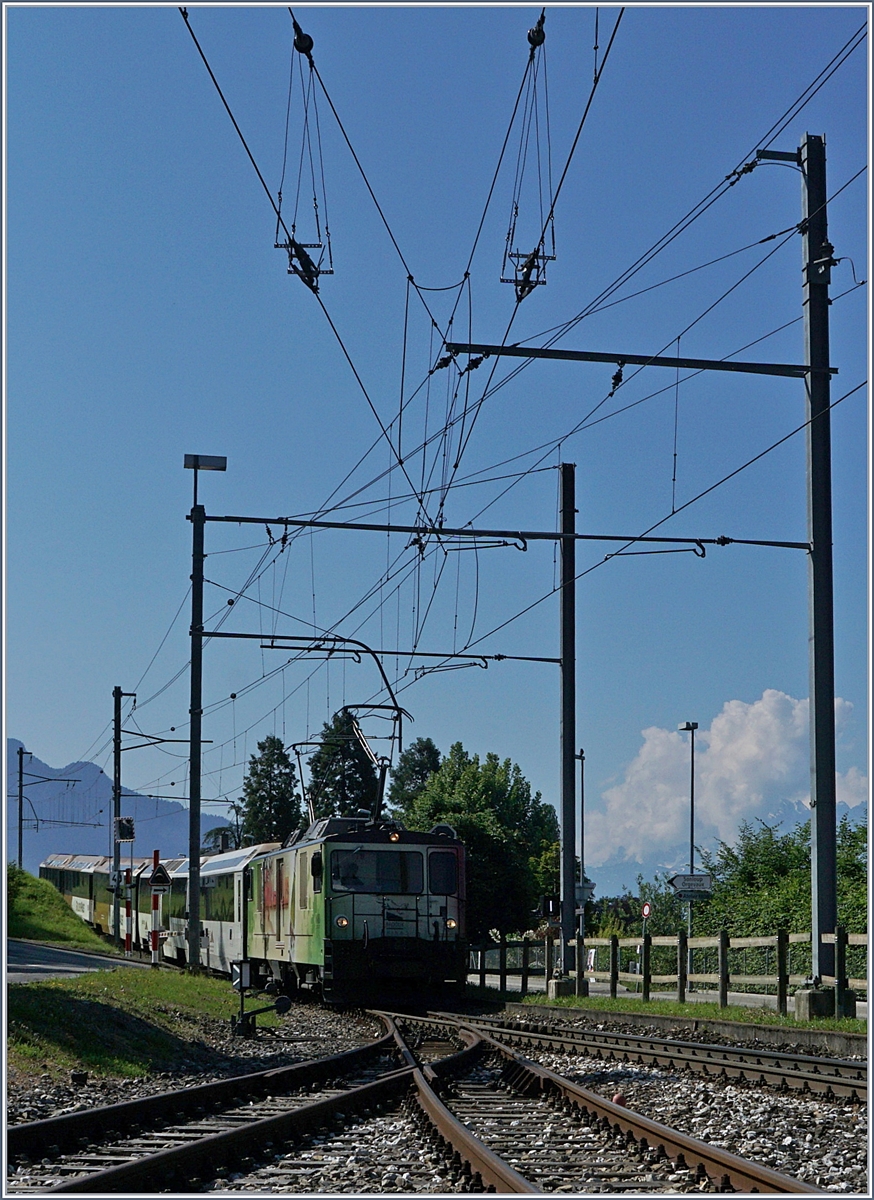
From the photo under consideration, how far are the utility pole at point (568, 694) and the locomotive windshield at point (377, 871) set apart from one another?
8.78ft

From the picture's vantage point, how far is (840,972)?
17031 millimetres

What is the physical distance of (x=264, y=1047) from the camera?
16.1m

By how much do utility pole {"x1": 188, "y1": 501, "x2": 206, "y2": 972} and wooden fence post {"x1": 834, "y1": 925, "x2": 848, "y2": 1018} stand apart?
44.7 ft

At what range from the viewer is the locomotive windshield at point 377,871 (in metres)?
24.9

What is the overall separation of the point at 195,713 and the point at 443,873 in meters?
5.84

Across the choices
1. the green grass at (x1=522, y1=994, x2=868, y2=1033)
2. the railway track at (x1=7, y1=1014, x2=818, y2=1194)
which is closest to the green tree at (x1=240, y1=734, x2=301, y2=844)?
the green grass at (x1=522, y1=994, x2=868, y2=1033)

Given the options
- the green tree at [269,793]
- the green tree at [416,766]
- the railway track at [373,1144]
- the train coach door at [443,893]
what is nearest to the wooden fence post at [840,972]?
the railway track at [373,1144]

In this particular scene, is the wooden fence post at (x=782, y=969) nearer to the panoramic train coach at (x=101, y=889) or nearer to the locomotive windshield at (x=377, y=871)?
the locomotive windshield at (x=377, y=871)

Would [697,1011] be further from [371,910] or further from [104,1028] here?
[104,1028]

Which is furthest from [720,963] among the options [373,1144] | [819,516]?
[373,1144]

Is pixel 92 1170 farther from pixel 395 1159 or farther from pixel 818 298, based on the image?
pixel 818 298

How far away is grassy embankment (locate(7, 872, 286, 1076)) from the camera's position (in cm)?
1249

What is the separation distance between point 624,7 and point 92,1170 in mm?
8236

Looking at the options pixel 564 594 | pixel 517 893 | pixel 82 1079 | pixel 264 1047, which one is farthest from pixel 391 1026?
pixel 517 893
